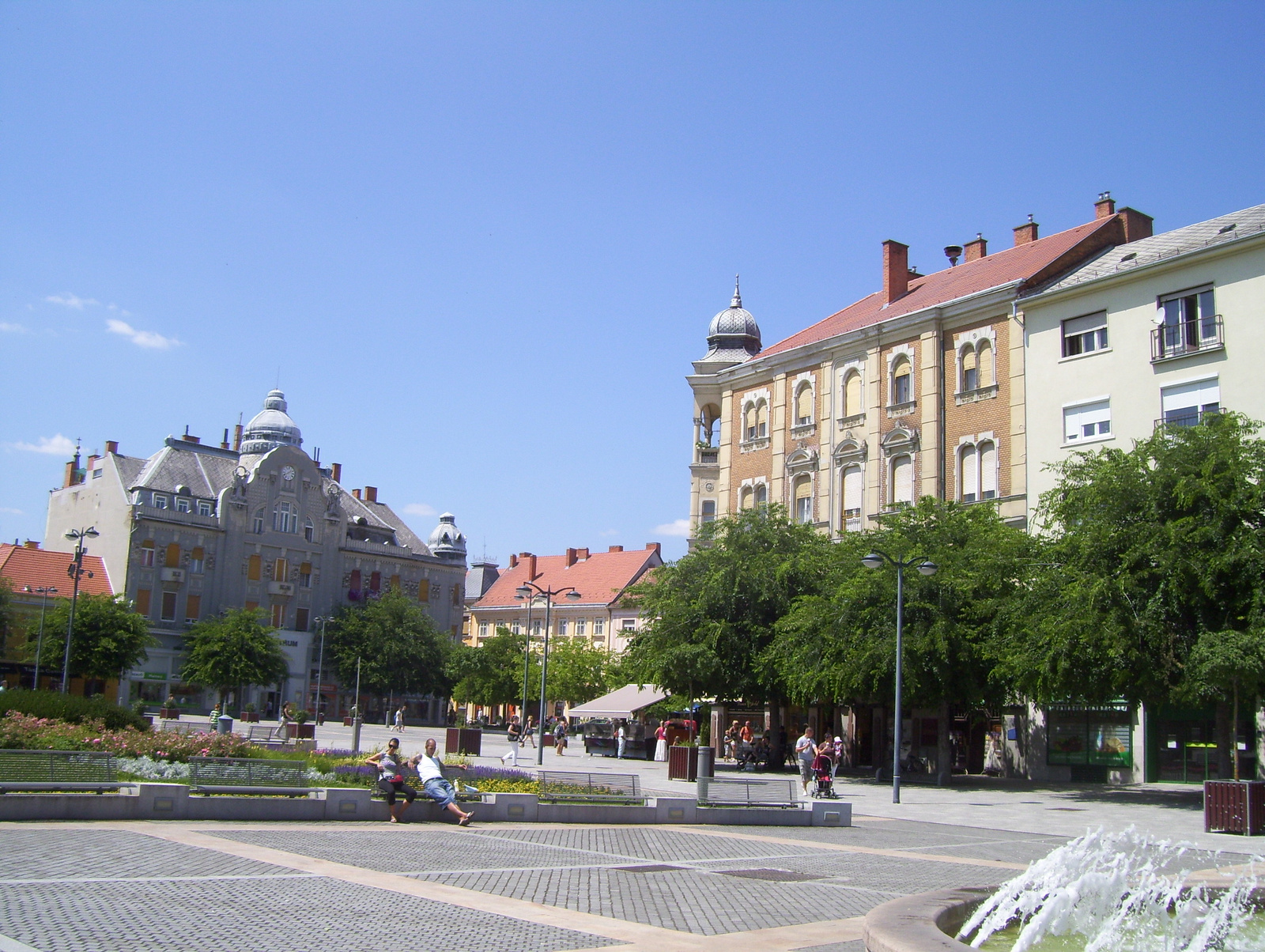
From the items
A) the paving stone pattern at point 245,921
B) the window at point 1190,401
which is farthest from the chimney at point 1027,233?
the paving stone pattern at point 245,921

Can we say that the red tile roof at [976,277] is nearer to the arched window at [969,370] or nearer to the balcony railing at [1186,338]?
the arched window at [969,370]

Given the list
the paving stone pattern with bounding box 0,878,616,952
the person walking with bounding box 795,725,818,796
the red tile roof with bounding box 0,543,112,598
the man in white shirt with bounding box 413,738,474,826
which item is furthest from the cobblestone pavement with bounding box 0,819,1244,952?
the red tile roof with bounding box 0,543,112,598

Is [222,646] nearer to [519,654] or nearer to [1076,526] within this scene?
[519,654]

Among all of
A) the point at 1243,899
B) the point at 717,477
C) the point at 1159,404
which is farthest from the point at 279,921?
the point at 717,477

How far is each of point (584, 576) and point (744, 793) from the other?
77.8 metres

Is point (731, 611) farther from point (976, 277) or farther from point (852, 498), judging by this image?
point (976, 277)

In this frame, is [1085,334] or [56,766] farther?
[1085,334]

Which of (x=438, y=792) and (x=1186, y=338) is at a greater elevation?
(x=1186, y=338)

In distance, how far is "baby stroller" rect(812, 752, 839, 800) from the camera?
28.9m

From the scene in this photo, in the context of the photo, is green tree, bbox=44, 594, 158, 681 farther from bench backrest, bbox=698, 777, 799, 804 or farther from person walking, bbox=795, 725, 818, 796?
bench backrest, bbox=698, 777, 799, 804

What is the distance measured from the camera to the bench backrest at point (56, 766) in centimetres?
1648

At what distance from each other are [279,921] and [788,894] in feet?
18.7

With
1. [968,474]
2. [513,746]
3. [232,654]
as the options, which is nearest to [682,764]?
[513,746]

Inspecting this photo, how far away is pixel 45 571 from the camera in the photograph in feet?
239
